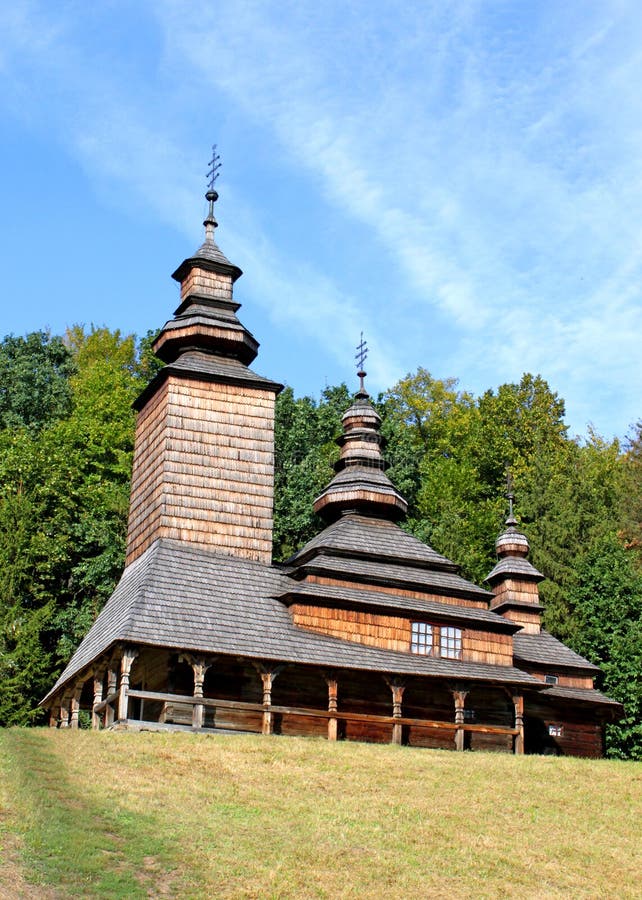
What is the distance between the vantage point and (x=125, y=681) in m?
27.2

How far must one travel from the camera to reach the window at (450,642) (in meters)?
32.3

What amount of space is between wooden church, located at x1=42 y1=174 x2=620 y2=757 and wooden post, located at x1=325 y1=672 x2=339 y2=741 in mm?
42

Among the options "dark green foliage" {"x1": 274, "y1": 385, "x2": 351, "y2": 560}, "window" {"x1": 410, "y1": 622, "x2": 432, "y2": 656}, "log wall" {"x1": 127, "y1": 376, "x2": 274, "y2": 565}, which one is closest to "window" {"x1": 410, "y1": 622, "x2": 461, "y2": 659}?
"window" {"x1": 410, "y1": 622, "x2": 432, "y2": 656}

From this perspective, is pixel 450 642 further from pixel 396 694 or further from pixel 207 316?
pixel 207 316

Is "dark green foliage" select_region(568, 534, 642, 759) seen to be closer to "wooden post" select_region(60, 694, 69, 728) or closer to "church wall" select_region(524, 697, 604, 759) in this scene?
"church wall" select_region(524, 697, 604, 759)

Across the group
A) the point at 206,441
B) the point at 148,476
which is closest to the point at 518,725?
the point at 206,441

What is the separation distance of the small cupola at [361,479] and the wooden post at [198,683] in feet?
33.5

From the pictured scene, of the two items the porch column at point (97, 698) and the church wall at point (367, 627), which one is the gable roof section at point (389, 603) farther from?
the porch column at point (97, 698)

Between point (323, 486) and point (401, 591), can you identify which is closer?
point (401, 591)

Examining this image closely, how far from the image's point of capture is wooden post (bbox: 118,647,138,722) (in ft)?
89.2

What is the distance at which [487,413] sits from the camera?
62.9m

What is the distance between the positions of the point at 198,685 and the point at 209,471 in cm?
751

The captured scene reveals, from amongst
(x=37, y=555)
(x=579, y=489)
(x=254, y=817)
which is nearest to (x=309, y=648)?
(x=254, y=817)

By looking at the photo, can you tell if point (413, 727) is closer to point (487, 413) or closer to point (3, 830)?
point (3, 830)
